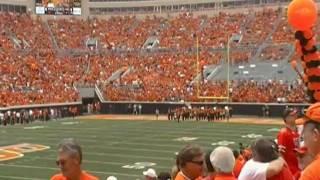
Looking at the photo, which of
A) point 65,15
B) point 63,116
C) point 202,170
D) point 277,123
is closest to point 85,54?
point 65,15

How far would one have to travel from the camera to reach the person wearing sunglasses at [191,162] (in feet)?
12.5

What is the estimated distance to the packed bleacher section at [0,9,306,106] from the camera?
35.7 meters

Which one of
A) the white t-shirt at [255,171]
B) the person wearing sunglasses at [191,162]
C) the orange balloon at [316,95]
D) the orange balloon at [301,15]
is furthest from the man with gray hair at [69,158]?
the orange balloon at [301,15]

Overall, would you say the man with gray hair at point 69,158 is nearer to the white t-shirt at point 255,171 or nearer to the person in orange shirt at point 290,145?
the white t-shirt at point 255,171

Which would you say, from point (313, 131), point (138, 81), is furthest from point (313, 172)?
point (138, 81)

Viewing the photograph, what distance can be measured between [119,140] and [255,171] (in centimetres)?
1749

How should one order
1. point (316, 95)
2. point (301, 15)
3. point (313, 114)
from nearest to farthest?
point (313, 114), point (316, 95), point (301, 15)

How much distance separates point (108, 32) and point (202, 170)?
4486 cm

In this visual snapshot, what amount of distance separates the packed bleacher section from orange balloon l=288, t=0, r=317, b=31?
25.8 meters

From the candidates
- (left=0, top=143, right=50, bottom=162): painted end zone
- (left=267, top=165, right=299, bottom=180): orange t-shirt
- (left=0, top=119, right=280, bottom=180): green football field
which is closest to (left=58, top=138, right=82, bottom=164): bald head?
(left=267, top=165, right=299, bottom=180): orange t-shirt

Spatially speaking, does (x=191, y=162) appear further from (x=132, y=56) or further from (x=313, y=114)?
(x=132, y=56)

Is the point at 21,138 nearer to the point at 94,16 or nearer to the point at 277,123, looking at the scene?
the point at 277,123

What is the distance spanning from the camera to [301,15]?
5.98 meters

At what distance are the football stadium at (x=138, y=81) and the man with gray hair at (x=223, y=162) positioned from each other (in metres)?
2.88
